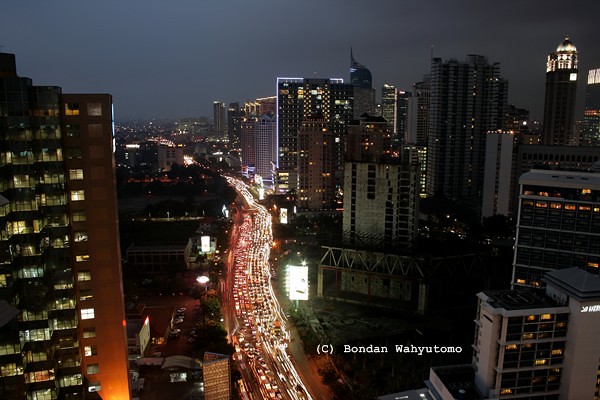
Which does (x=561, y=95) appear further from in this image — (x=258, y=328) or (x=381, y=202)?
(x=258, y=328)

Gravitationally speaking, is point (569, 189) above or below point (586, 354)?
above

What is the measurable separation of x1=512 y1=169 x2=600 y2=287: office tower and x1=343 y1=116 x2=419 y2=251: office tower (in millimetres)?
5661

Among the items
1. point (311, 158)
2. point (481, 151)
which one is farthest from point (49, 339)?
point (481, 151)

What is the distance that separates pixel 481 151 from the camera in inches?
1757

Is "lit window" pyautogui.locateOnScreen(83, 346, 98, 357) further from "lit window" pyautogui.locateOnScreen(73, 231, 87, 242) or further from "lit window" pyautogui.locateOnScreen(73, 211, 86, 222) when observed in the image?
"lit window" pyautogui.locateOnScreen(73, 211, 86, 222)

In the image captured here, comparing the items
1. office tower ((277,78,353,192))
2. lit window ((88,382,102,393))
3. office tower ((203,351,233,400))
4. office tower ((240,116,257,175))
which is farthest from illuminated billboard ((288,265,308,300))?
office tower ((240,116,257,175))

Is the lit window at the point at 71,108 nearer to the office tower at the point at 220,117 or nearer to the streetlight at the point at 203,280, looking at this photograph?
the streetlight at the point at 203,280

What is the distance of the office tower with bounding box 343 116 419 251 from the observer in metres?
23.2

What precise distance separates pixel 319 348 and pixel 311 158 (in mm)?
25640

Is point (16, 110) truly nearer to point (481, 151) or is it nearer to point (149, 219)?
point (149, 219)

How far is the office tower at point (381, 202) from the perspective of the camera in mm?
23156

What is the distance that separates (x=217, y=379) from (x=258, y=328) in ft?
19.6

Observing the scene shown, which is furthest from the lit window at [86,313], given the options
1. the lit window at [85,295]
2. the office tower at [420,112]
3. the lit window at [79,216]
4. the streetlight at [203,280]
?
the office tower at [420,112]

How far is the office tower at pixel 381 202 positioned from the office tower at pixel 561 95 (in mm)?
32367
